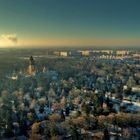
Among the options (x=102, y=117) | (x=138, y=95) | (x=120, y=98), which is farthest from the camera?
(x=138, y=95)

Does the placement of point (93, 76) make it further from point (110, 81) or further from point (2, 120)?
point (2, 120)

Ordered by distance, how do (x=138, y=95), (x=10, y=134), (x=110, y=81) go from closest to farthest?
(x=10, y=134) → (x=138, y=95) → (x=110, y=81)

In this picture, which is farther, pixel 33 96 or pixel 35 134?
pixel 33 96

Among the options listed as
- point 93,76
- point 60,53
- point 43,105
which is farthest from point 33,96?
point 60,53

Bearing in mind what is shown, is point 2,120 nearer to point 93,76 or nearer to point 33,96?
point 33,96

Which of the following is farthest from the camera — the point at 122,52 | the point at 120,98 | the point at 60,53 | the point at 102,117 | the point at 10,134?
the point at 122,52

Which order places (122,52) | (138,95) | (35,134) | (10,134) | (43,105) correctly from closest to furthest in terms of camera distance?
(35,134)
(10,134)
(43,105)
(138,95)
(122,52)

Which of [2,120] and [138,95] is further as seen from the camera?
[138,95]

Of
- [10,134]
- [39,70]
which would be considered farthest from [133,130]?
[39,70]

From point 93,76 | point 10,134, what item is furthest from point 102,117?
point 93,76
